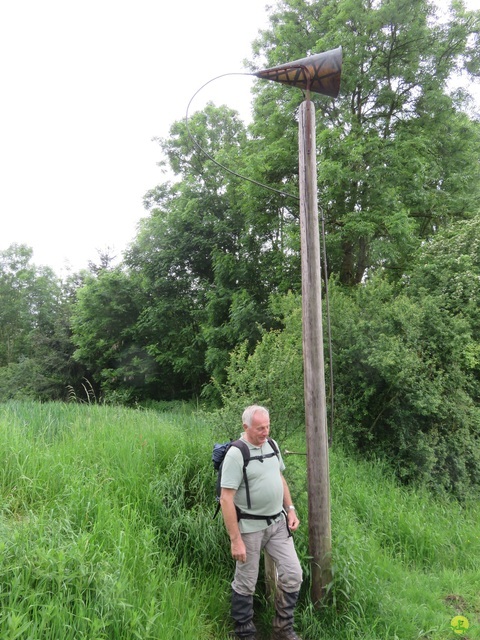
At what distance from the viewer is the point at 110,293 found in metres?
20.6

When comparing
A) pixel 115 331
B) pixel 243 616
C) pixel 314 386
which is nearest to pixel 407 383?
pixel 314 386

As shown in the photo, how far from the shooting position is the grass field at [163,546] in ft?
9.07

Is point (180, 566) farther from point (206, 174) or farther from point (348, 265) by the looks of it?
point (206, 174)

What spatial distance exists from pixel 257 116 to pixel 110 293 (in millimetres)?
10225

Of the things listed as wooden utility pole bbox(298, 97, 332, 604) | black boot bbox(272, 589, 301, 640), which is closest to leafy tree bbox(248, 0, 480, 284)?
wooden utility pole bbox(298, 97, 332, 604)

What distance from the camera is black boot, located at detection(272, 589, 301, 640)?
3363 mm

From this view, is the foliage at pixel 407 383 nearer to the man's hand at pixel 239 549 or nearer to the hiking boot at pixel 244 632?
the man's hand at pixel 239 549

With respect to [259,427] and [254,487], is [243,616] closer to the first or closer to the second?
[254,487]

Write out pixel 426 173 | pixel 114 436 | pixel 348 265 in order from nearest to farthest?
pixel 114 436, pixel 426 173, pixel 348 265

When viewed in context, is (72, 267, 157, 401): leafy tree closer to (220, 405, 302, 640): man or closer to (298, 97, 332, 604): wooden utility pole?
(298, 97, 332, 604): wooden utility pole

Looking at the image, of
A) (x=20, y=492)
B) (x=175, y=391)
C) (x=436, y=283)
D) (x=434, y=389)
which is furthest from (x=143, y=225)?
(x=20, y=492)

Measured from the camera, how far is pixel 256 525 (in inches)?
133

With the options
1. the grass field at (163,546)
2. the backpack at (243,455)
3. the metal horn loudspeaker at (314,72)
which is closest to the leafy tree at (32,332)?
the grass field at (163,546)
